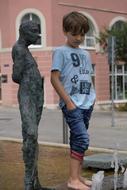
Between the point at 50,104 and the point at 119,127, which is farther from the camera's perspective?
the point at 50,104

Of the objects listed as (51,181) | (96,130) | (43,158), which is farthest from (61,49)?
(96,130)

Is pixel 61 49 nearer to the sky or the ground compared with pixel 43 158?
nearer to the sky

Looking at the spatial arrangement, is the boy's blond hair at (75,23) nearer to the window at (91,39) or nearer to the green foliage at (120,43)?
the green foliage at (120,43)

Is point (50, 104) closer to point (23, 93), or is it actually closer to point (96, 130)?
point (96, 130)

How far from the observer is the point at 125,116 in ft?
83.9

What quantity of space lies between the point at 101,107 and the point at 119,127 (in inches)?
662

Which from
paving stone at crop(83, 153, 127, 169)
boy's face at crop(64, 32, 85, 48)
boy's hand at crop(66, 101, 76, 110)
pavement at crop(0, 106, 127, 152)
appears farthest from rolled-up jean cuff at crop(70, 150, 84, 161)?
pavement at crop(0, 106, 127, 152)

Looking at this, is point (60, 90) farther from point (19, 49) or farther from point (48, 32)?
point (48, 32)

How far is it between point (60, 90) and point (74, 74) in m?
0.27

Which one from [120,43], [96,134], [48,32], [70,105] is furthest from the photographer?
[48,32]

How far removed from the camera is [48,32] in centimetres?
3406

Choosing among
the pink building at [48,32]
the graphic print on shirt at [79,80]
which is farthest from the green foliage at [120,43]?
the graphic print on shirt at [79,80]

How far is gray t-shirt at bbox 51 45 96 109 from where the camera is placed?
643cm

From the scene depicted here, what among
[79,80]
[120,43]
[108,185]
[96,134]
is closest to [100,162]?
[108,185]
